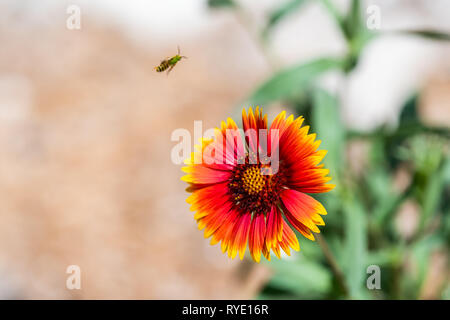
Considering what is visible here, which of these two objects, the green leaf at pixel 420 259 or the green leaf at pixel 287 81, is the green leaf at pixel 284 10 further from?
the green leaf at pixel 420 259

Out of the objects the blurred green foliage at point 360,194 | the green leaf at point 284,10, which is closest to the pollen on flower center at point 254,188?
the blurred green foliage at point 360,194

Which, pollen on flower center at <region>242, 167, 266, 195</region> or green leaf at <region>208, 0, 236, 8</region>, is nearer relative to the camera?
pollen on flower center at <region>242, 167, 266, 195</region>

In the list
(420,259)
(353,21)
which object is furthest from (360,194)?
(353,21)

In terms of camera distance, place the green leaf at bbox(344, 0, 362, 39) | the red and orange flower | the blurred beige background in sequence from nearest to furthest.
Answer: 1. the red and orange flower
2. the green leaf at bbox(344, 0, 362, 39)
3. the blurred beige background

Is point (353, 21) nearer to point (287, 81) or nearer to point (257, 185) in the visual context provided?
point (287, 81)

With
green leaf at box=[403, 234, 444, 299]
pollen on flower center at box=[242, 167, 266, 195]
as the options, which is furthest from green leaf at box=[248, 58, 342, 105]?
green leaf at box=[403, 234, 444, 299]

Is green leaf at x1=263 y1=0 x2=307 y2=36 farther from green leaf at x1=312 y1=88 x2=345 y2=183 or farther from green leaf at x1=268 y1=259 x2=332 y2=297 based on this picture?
green leaf at x1=268 y1=259 x2=332 y2=297

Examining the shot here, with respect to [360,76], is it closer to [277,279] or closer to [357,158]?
[357,158]

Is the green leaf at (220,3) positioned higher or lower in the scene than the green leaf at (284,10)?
higher
